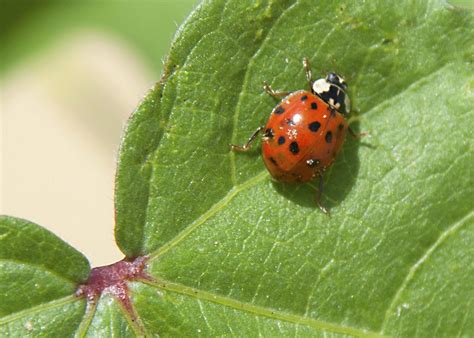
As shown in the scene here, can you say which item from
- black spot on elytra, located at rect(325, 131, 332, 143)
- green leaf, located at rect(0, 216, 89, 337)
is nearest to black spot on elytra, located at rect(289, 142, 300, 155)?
black spot on elytra, located at rect(325, 131, 332, 143)

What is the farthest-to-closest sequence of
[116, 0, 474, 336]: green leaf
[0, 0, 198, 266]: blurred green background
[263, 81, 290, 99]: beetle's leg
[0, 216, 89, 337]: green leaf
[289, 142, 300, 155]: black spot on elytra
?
[0, 0, 198, 266]: blurred green background < [289, 142, 300, 155]: black spot on elytra < [263, 81, 290, 99]: beetle's leg < [116, 0, 474, 336]: green leaf < [0, 216, 89, 337]: green leaf

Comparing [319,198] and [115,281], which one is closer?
[115,281]

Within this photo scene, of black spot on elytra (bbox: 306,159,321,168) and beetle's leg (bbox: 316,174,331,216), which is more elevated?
black spot on elytra (bbox: 306,159,321,168)

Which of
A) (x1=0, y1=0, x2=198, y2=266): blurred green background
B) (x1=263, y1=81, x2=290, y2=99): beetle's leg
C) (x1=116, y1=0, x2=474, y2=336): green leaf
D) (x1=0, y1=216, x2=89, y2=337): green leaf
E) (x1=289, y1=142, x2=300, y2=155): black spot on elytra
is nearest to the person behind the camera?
(x1=0, y1=216, x2=89, y2=337): green leaf

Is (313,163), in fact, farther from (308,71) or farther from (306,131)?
(308,71)

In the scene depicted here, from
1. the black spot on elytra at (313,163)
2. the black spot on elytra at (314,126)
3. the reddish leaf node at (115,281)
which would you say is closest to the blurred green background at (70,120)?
the black spot on elytra at (314,126)

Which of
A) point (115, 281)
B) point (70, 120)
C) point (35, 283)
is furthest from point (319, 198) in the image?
point (70, 120)

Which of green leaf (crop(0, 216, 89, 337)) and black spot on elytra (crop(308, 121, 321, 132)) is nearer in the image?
green leaf (crop(0, 216, 89, 337))

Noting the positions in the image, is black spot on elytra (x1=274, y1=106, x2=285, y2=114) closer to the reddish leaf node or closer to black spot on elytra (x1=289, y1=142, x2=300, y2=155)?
black spot on elytra (x1=289, y1=142, x2=300, y2=155)
